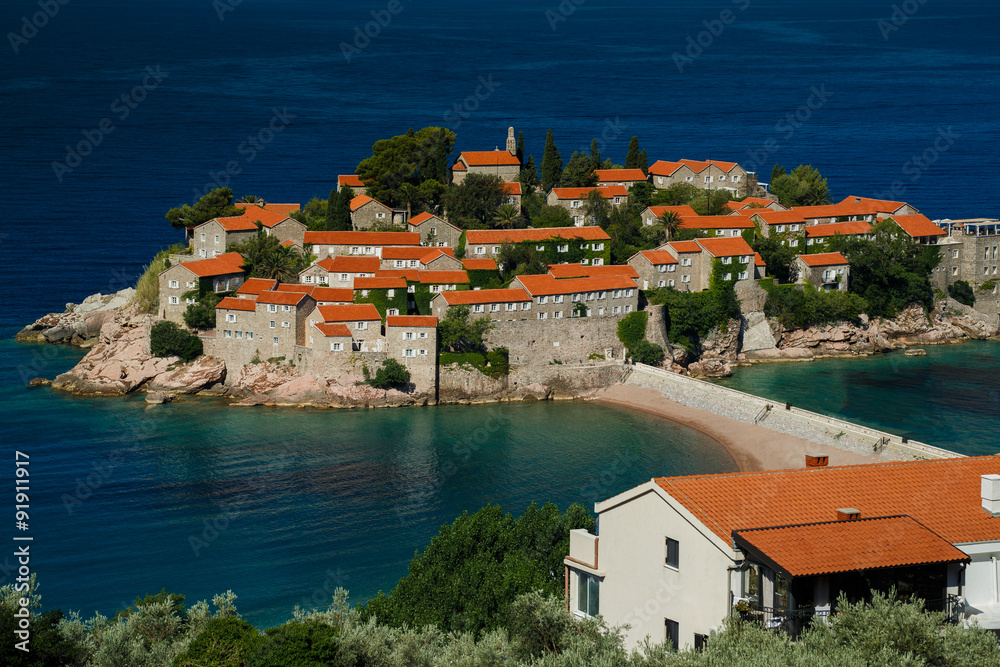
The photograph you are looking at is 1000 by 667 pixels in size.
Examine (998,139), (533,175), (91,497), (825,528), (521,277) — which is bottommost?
(91,497)

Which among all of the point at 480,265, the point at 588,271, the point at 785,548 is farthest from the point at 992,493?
the point at 588,271

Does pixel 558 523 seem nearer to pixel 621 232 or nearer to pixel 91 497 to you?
pixel 91 497

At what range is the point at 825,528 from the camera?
814 inches

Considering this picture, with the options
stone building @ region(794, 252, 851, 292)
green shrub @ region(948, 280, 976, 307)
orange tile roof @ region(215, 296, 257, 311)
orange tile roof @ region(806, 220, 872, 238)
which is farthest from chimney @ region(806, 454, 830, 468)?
green shrub @ region(948, 280, 976, 307)

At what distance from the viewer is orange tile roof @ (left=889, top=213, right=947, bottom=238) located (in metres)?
82.9

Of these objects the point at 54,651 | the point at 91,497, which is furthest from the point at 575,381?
the point at 54,651

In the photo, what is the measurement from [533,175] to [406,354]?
2497cm

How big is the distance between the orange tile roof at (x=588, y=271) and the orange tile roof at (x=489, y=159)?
14728 millimetres

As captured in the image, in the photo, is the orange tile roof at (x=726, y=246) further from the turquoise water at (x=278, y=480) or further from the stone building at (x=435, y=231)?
the turquoise water at (x=278, y=480)

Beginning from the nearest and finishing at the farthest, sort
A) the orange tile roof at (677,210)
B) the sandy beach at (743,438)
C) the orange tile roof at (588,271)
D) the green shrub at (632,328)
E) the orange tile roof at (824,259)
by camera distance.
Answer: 1. the sandy beach at (743,438)
2. the green shrub at (632,328)
3. the orange tile roof at (588,271)
4. the orange tile roof at (824,259)
5. the orange tile roof at (677,210)

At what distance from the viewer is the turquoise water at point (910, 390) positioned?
2328 inches

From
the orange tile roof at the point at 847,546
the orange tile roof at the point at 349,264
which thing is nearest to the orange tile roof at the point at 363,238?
the orange tile roof at the point at 349,264

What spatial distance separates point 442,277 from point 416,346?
559cm

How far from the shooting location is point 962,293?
8231cm
